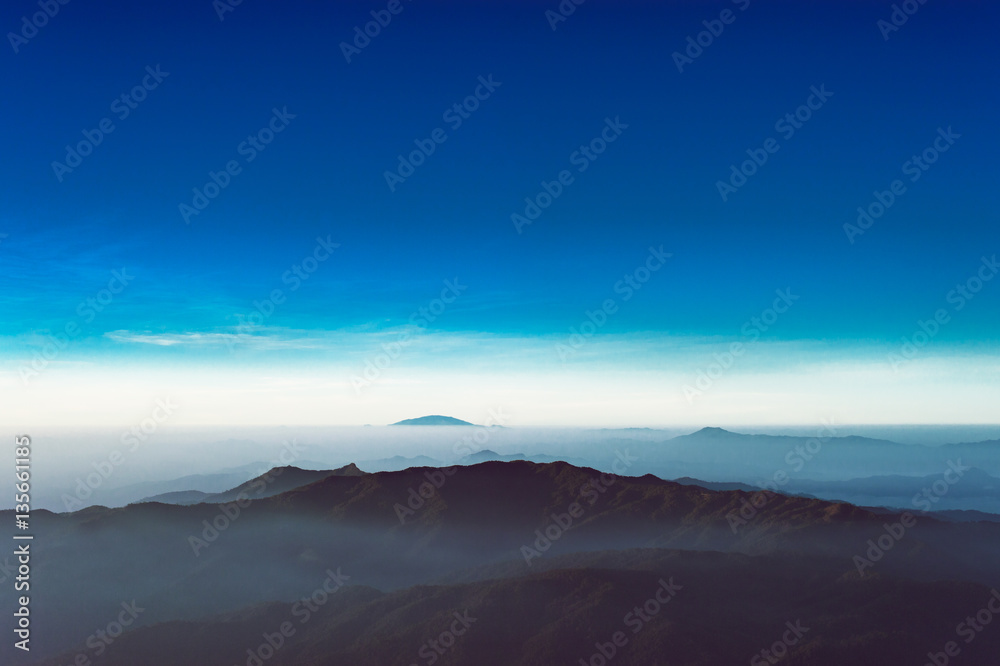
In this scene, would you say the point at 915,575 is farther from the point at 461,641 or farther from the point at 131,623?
the point at 131,623

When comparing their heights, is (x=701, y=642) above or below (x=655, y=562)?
below

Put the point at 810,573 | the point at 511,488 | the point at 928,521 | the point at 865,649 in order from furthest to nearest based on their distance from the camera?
1. the point at 511,488
2. the point at 928,521
3. the point at 810,573
4. the point at 865,649

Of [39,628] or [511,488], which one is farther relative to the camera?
[511,488]

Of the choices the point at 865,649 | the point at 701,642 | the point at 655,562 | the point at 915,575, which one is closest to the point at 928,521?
the point at 915,575

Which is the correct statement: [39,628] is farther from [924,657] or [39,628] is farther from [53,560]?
[924,657]

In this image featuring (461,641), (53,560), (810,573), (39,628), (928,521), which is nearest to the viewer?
(461,641)

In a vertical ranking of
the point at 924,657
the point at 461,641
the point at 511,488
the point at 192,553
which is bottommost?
the point at 924,657
